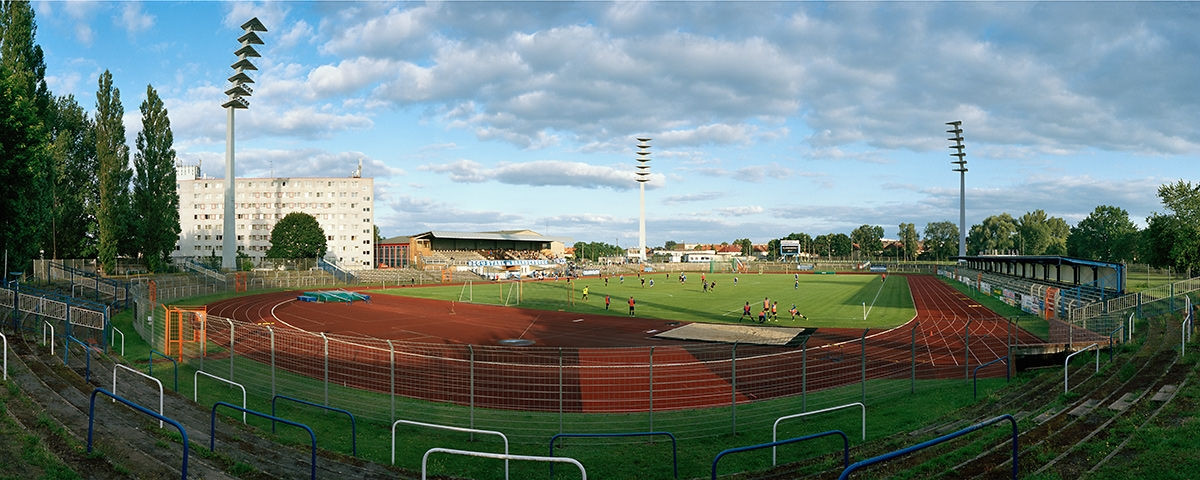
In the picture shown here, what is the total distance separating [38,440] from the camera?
32.4 ft

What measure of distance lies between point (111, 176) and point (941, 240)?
198504 millimetres

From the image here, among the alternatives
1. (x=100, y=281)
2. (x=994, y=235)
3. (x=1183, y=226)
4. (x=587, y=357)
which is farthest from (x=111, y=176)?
(x=994, y=235)

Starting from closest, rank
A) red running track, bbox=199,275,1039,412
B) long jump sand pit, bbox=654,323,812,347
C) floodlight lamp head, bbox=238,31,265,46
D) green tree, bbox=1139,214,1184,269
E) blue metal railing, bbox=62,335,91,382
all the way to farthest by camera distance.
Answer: blue metal railing, bbox=62,335,91,382 → red running track, bbox=199,275,1039,412 → long jump sand pit, bbox=654,323,812,347 → green tree, bbox=1139,214,1184,269 → floodlight lamp head, bbox=238,31,265,46

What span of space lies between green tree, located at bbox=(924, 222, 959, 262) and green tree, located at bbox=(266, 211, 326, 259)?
154m

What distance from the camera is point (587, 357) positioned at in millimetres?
24797

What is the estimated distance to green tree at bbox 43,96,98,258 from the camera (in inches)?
2141

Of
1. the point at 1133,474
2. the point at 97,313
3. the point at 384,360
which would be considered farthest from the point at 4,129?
the point at 1133,474

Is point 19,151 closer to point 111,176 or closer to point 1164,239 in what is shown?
point 111,176

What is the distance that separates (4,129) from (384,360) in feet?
65.6

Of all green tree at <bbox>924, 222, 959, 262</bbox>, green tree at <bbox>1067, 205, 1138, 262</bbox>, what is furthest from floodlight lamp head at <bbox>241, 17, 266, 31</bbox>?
green tree at <bbox>924, 222, 959, 262</bbox>

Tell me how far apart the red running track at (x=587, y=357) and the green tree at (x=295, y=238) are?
51635 mm

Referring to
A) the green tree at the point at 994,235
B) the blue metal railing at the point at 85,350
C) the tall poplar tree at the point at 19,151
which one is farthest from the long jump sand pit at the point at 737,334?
the green tree at the point at 994,235

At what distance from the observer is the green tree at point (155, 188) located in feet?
180

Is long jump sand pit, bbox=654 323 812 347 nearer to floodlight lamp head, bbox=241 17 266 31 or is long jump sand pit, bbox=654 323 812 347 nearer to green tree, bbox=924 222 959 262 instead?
floodlight lamp head, bbox=241 17 266 31
